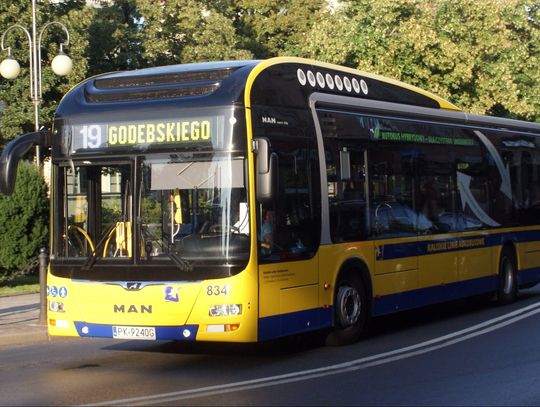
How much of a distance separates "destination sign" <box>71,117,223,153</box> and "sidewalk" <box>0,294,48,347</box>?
3853 millimetres

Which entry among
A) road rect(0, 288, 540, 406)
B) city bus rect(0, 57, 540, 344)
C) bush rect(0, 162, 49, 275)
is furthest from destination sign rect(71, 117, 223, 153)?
bush rect(0, 162, 49, 275)

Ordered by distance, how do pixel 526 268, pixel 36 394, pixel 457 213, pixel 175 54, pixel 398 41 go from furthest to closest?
pixel 175 54 < pixel 398 41 < pixel 526 268 < pixel 457 213 < pixel 36 394

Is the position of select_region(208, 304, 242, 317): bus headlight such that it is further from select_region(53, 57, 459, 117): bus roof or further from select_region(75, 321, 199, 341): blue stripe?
select_region(53, 57, 459, 117): bus roof

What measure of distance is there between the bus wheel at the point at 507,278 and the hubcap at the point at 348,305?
493 cm

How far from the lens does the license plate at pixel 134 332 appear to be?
10.4 meters

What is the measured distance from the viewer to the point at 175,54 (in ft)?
127

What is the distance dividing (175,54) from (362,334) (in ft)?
88.2

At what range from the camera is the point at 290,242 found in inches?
426

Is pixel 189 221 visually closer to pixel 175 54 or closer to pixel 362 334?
pixel 362 334

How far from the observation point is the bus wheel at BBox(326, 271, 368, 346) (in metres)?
11.8

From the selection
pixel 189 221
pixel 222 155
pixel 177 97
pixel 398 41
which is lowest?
pixel 189 221

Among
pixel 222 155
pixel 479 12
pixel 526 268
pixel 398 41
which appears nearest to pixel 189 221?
pixel 222 155

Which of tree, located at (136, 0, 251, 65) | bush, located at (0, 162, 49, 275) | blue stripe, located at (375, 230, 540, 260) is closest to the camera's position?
blue stripe, located at (375, 230, 540, 260)

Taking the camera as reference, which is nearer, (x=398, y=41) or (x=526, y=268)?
(x=526, y=268)
